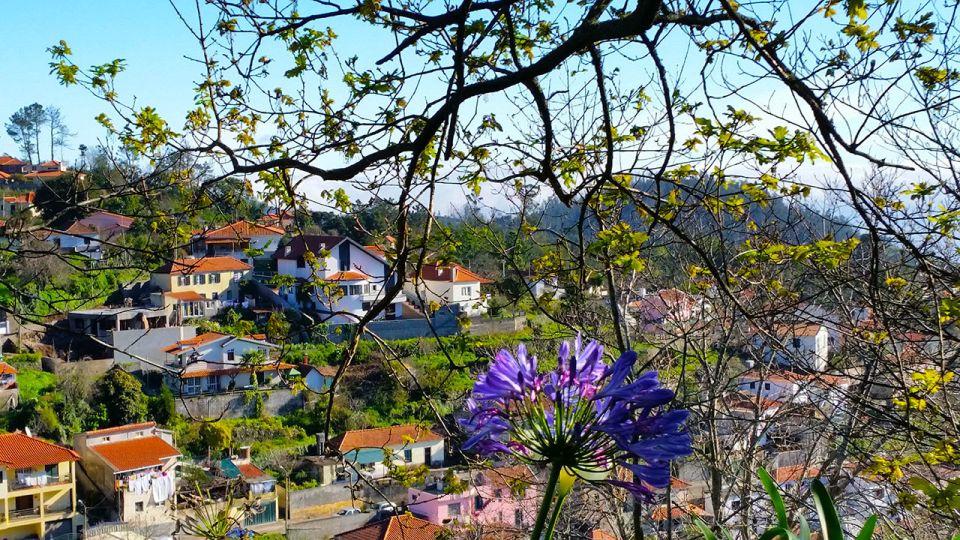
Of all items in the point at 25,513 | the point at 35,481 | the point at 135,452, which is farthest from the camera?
the point at 135,452

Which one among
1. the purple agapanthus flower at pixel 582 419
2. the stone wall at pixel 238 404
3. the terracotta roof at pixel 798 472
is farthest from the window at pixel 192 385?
the purple agapanthus flower at pixel 582 419

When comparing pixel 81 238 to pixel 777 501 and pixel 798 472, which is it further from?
pixel 798 472

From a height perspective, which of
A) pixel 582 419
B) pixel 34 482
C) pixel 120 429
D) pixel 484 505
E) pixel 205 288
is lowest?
pixel 34 482

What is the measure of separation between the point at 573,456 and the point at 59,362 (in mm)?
23824

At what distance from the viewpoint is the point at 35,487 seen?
16656 mm

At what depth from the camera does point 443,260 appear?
9.53 ft

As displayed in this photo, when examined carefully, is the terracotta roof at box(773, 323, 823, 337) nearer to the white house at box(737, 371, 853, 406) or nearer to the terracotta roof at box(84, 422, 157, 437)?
the white house at box(737, 371, 853, 406)

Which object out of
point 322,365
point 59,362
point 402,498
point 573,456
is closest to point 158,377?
point 59,362

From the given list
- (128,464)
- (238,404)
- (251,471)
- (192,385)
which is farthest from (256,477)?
(192,385)

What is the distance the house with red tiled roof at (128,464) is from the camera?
1688 centimetres

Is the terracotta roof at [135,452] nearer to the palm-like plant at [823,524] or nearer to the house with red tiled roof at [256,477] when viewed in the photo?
the house with red tiled roof at [256,477]

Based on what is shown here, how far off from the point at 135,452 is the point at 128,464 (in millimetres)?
537

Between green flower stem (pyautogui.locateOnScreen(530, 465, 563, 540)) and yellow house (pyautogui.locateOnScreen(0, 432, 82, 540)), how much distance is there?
18.1 metres

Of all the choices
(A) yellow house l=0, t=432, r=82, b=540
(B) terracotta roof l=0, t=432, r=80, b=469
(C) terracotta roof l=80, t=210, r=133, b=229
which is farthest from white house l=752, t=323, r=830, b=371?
(A) yellow house l=0, t=432, r=82, b=540
